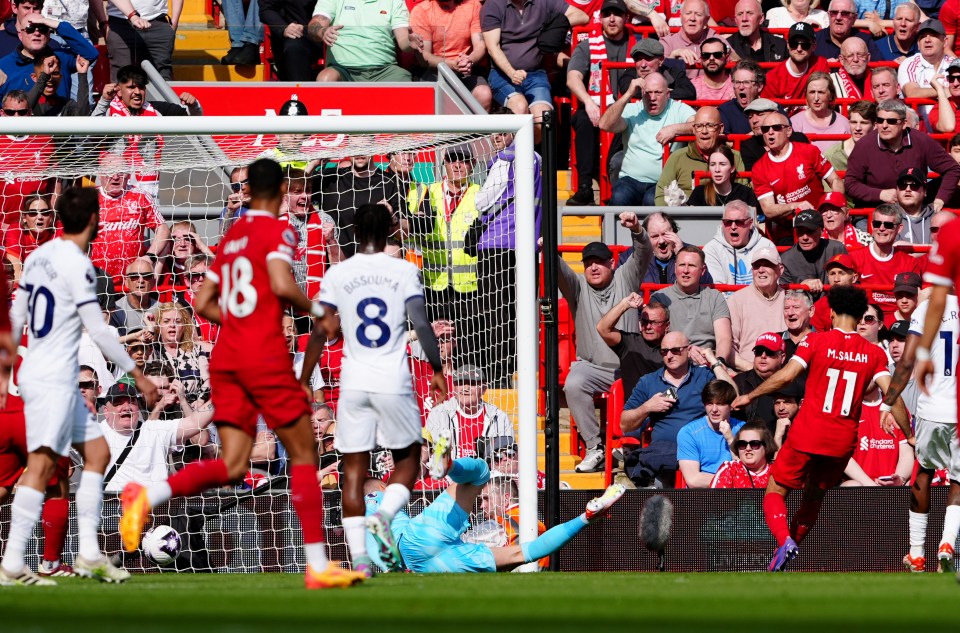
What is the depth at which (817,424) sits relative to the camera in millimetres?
9992

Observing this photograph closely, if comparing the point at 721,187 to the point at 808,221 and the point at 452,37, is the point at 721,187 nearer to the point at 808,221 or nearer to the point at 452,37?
the point at 808,221

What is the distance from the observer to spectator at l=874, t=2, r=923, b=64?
651 inches

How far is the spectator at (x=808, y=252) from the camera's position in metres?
13.0

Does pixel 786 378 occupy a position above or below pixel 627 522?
above

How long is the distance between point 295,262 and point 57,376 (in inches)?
165

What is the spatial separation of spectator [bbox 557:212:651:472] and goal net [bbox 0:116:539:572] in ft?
2.47

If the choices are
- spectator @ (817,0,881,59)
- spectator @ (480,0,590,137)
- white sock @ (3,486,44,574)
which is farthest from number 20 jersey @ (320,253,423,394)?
spectator @ (817,0,881,59)

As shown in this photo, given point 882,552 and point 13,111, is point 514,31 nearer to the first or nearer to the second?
point 13,111

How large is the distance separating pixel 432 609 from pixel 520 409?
4334mm

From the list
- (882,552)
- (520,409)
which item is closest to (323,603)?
(520,409)

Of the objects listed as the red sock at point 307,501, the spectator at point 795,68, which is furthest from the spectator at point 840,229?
the red sock at point 307,501

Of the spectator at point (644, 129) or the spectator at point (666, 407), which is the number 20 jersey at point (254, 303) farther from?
the spectator at point (644, 129)

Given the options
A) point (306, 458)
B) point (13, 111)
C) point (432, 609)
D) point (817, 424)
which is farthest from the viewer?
point (13, 111)

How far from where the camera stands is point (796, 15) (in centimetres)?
1717
